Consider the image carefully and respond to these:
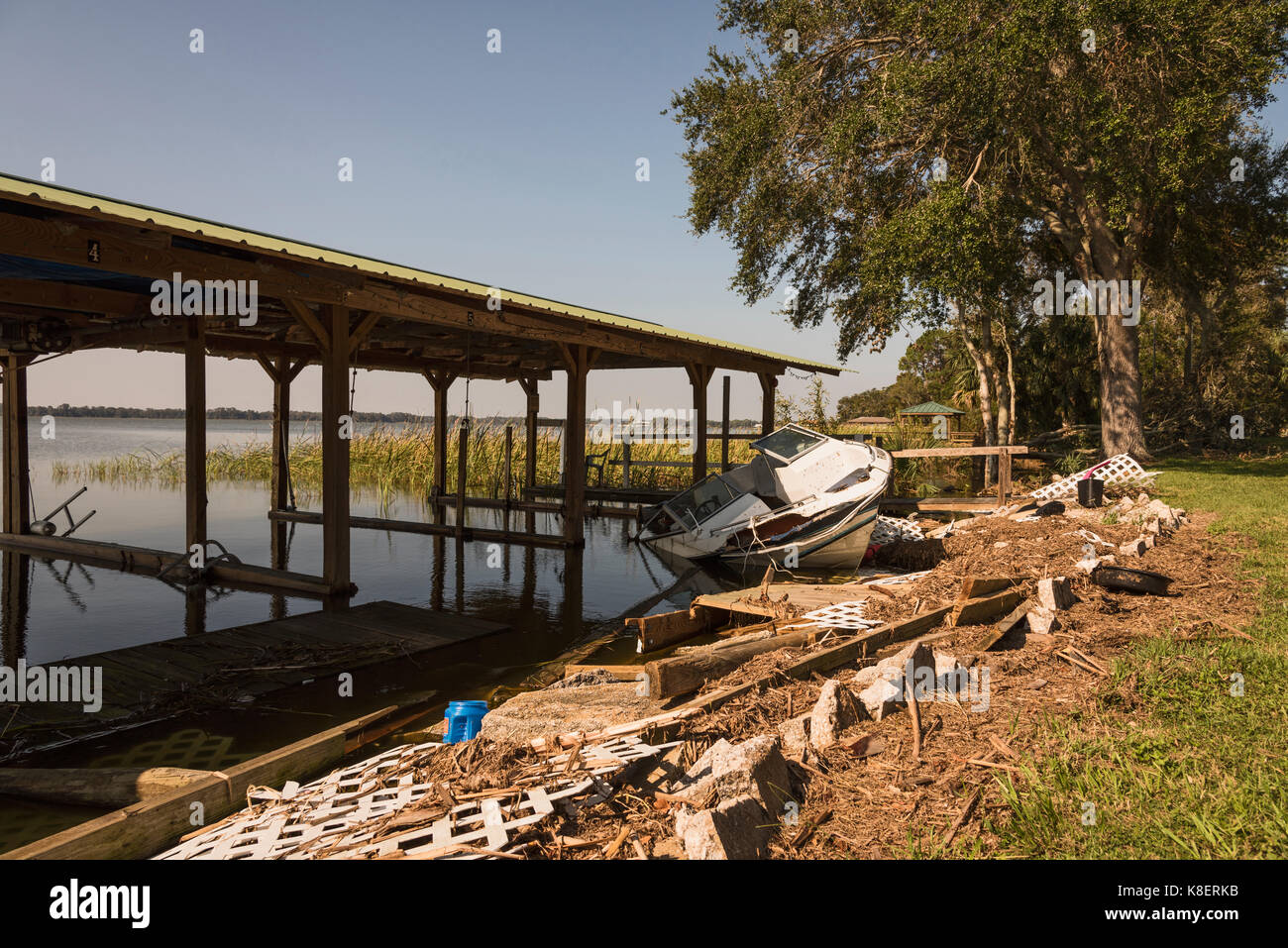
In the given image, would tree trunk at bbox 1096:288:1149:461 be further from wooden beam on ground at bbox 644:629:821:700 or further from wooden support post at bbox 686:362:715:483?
wooden beam on ground at bbox 644:629:821:700

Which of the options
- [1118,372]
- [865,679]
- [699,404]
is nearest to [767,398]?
[699,404]

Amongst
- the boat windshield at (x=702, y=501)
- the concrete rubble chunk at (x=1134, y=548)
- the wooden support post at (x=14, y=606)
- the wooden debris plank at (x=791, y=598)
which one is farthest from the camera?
the boat windshield at (x=702, y=501)

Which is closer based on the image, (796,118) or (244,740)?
(244,740)

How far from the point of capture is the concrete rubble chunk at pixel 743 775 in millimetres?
3365

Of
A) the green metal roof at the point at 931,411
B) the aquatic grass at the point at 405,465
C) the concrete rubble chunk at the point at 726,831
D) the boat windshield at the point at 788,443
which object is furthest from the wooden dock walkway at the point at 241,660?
the green metal roof at the point at 931,411

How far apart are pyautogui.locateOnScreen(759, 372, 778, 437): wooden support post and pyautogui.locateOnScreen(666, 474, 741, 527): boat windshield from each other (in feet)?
15.5

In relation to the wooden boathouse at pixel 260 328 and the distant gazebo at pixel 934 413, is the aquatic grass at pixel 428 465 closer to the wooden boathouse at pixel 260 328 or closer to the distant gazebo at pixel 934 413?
the distant gazebo at pixel 934 413

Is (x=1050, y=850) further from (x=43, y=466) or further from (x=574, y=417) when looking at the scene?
(x=43, y=466)

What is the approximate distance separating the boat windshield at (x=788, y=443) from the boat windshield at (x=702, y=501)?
3.47ft

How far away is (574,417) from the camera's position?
1329cm

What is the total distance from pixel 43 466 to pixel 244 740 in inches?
1218

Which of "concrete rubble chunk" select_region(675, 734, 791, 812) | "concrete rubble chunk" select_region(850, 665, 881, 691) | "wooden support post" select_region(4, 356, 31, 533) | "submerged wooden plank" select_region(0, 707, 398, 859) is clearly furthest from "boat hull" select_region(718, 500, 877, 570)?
"wooden support post" select_region(4, 356, 31, 533)

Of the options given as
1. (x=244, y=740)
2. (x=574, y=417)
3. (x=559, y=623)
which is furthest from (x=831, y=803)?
(x=574, y=417)

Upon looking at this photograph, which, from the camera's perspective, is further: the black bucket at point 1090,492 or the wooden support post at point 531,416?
the wooden support post at point 531,416
